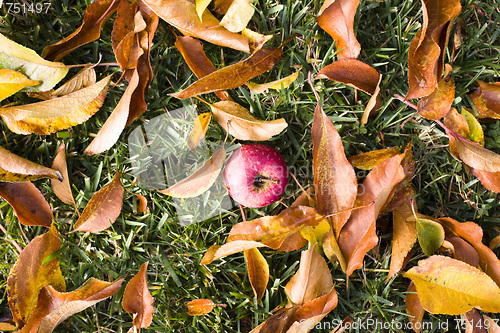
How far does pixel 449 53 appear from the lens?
53.5 inches

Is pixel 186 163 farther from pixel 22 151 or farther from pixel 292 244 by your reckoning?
pixel 22 151

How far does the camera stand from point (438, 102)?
1.30m

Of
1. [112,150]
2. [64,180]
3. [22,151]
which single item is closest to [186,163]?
[112,150]

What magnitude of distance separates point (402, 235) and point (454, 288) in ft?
0.69

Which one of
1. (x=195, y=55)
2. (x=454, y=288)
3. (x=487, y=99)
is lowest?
(x=454, y=288)

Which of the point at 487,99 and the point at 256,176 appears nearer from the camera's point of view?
the point at 256,176

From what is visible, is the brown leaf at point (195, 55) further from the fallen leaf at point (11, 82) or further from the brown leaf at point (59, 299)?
the brown leaf at point (59, 299)

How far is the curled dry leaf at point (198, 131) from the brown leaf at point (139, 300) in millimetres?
412

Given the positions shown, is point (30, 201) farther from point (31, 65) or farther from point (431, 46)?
point (431, 46)

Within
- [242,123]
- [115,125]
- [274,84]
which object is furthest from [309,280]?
[115,125]

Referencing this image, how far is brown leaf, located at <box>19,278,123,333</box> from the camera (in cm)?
121

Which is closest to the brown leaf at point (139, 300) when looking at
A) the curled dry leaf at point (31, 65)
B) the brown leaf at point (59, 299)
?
the brown leaf at point (59, 299)

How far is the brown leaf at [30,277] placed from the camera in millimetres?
1236

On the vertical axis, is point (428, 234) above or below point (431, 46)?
below
